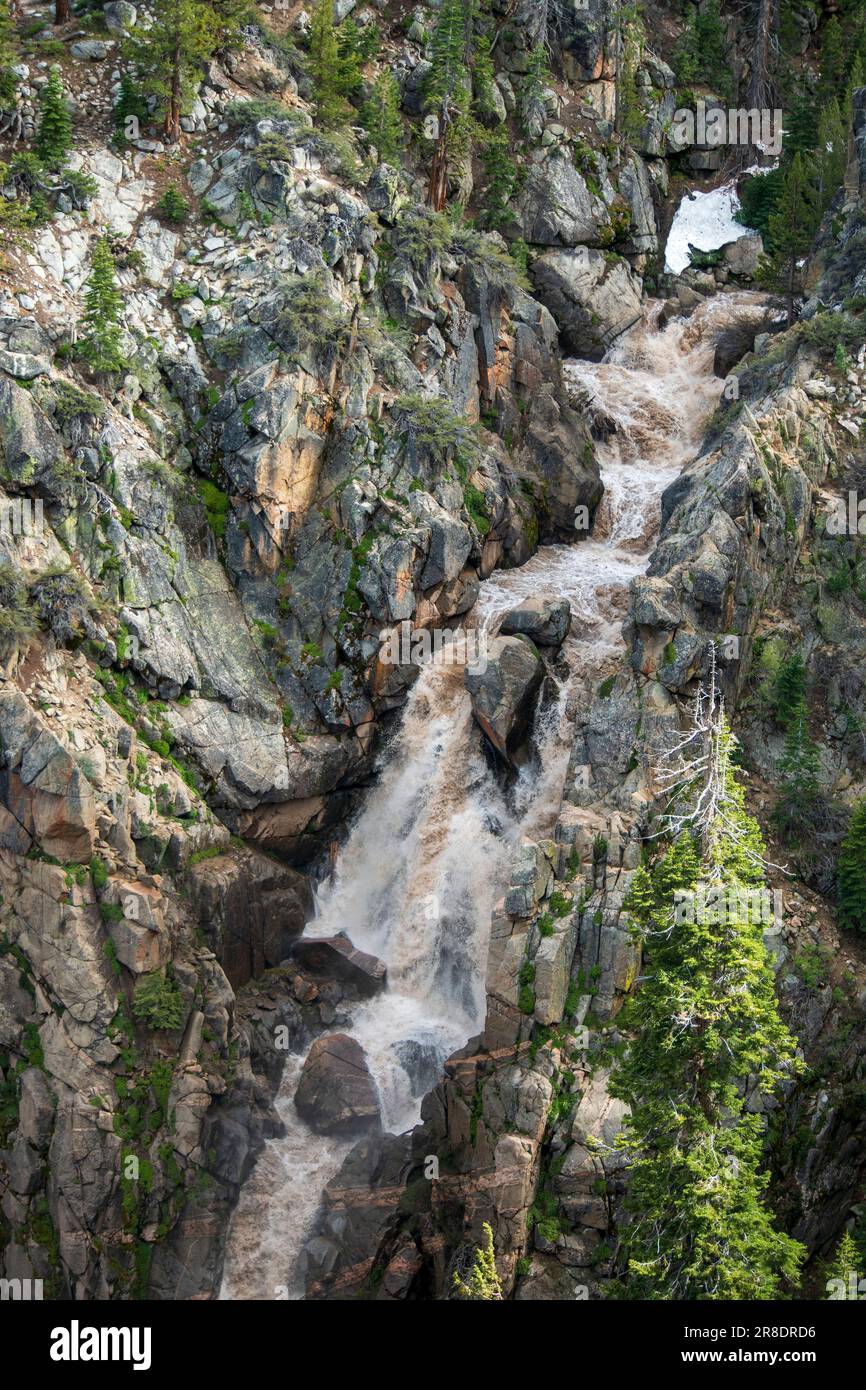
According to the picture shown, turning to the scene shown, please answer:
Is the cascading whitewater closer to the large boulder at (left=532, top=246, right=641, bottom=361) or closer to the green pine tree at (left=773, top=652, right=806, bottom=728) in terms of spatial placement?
the green pine tree at (left=773, top=652, right=806, bottom=728)

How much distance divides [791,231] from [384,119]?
19933mm

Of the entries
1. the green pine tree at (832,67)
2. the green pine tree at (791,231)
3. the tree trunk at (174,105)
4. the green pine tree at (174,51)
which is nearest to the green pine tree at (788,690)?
the green pine tree at (791,231)

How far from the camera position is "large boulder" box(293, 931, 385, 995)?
5578 centimetres

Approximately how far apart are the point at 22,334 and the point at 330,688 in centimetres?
1731

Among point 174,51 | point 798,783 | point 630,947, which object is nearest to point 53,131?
point 174,51

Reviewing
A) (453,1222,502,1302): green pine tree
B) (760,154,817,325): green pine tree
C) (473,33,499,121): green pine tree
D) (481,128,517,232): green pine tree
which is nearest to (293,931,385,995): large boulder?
(453,1222,502,1302): green pine tree

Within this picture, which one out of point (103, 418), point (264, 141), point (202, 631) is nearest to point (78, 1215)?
point (202, 631)

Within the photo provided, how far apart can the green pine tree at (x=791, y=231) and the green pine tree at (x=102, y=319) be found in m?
32.4

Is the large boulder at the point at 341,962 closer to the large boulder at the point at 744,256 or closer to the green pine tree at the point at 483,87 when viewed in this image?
the green pine tree at the point at 483,87

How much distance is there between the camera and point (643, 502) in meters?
69.7

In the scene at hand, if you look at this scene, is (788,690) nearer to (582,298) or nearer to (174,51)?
(582,298)

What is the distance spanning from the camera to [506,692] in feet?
190

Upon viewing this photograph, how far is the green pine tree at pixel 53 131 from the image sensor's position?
6228 centimetres

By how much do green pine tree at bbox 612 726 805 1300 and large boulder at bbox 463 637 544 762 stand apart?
20971 millimetres
